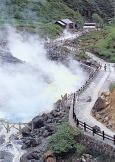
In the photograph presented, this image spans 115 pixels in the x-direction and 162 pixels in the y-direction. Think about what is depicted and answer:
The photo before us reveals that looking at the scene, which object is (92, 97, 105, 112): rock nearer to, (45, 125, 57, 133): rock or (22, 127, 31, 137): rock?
(45, 125, 57, 133): rock

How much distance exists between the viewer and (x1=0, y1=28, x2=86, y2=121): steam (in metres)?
25.2

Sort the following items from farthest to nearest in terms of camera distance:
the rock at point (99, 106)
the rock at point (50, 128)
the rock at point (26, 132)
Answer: the rock at point (99, 106), the rock at point (26, 132), the rock at point (50, 128)

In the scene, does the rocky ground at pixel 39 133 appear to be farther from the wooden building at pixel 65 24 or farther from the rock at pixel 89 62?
the wooden building at pixel 65 24

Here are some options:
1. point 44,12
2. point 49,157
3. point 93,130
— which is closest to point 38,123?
point 49,157

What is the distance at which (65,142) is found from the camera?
17.2 metres

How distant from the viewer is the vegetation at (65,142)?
17.0m

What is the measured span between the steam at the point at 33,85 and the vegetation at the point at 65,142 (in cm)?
627

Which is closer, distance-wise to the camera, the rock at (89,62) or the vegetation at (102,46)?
the rock at (89,62)

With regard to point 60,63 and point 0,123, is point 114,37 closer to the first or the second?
point 60,63

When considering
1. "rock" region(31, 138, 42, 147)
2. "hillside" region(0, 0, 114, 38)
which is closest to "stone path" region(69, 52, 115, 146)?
"rock" region(31, 138, 42, 147)

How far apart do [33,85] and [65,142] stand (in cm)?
1452

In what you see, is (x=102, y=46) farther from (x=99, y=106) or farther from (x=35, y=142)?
(x=35, y=142)

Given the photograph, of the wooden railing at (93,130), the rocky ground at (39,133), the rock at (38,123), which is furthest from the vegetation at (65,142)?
the rock at (38,123)

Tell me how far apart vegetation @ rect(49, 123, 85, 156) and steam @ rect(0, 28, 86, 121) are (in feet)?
20.6
